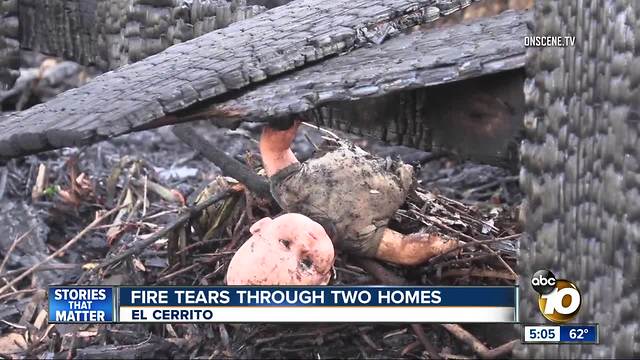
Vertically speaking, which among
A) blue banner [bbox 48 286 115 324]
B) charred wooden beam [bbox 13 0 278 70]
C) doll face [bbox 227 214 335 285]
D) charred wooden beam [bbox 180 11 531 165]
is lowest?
blue banner [bbox 48 286 115 324]

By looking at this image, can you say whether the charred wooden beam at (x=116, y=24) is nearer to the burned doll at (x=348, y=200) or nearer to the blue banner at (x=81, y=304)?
the burned doll at (x=348, y=200)

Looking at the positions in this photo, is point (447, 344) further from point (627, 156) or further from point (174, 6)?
point (174, 6)

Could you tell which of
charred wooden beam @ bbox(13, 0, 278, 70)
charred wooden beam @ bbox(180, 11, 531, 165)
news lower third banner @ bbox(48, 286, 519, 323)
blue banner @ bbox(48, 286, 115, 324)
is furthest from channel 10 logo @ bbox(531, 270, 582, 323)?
charred wooden beam @ bbox(13, 0, 278, 70)

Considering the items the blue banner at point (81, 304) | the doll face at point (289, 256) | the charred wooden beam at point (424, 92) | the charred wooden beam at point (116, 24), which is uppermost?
the charred wooden beam at point (116, 24)

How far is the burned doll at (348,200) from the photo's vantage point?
3.02 metres

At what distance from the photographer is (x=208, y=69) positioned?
2.76 meters

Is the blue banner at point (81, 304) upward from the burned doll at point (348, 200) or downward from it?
downward

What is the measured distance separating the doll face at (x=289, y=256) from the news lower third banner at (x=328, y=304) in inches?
5.0

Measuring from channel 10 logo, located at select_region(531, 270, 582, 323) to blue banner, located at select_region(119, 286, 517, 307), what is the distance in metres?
0.11

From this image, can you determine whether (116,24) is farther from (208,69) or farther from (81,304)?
(81,304)

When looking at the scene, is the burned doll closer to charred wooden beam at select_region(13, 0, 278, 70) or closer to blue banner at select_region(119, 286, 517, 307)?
blue banner at select_region(119, 286, 517, 307)

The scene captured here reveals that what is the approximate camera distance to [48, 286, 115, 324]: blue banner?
2.80 meters

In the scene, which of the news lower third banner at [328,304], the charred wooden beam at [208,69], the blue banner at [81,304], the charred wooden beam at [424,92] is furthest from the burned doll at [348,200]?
the blue banner at [81,304]

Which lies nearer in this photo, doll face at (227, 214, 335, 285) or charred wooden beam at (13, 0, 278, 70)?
doll face at (227, 214, 335, 285)
